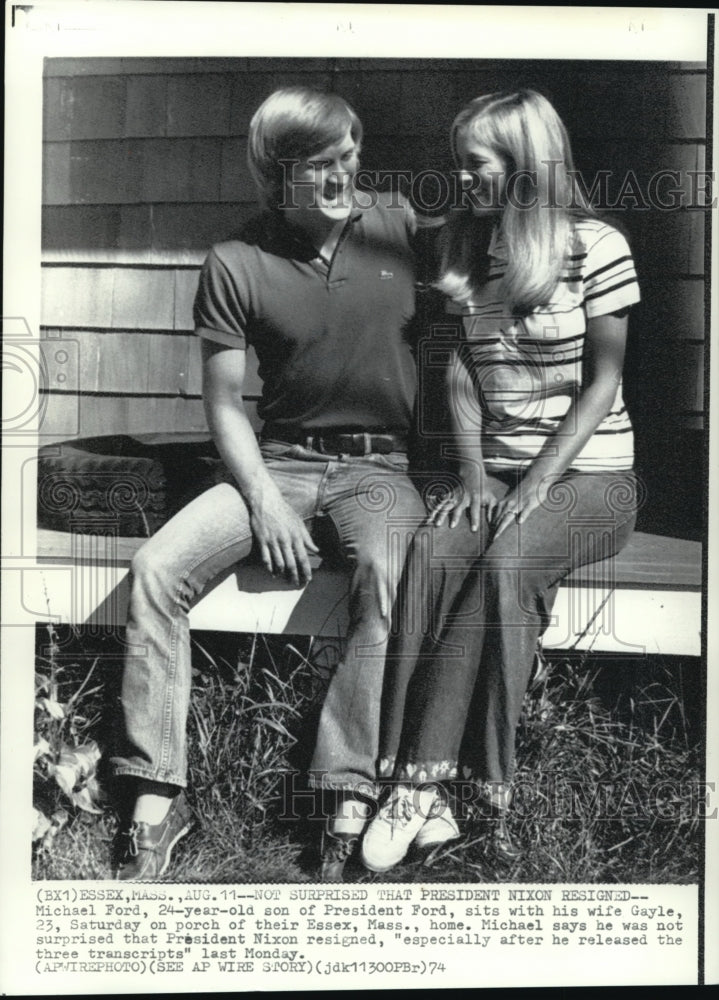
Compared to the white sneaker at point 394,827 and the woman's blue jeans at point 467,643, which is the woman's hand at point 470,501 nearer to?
the woman's blue jeans at point 467,643

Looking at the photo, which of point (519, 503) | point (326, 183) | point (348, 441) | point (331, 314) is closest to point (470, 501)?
point (519, 503)

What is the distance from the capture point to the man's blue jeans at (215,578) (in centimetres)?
286

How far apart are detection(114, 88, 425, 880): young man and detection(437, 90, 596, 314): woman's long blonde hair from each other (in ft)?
0.49

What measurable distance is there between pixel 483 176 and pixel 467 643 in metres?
1.20

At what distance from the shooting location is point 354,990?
2924mm

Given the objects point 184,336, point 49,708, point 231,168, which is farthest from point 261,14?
point 49,708

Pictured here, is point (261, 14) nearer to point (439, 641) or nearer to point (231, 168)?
point (231, 168)

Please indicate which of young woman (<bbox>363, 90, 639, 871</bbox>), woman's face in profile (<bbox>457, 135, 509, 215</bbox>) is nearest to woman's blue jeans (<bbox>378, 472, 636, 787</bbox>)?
young woman (<bbox>363, 90, 639, 871</bbox>)

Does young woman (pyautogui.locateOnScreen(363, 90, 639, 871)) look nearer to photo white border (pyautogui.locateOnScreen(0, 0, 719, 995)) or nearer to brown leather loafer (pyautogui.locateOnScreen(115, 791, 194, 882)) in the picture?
photo white border (pyautogui.locateOnScreen(0, 0, 719, 995))

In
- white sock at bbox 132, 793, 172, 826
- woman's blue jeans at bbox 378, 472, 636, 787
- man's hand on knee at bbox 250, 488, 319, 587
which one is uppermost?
man's hand on knee at bbox 250, 488, 319, 587

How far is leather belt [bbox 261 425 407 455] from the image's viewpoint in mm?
2953

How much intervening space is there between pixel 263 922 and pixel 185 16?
233 cm

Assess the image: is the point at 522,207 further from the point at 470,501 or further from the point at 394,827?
the point at 394,827

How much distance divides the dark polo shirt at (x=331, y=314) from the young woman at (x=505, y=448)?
0.46 feet
